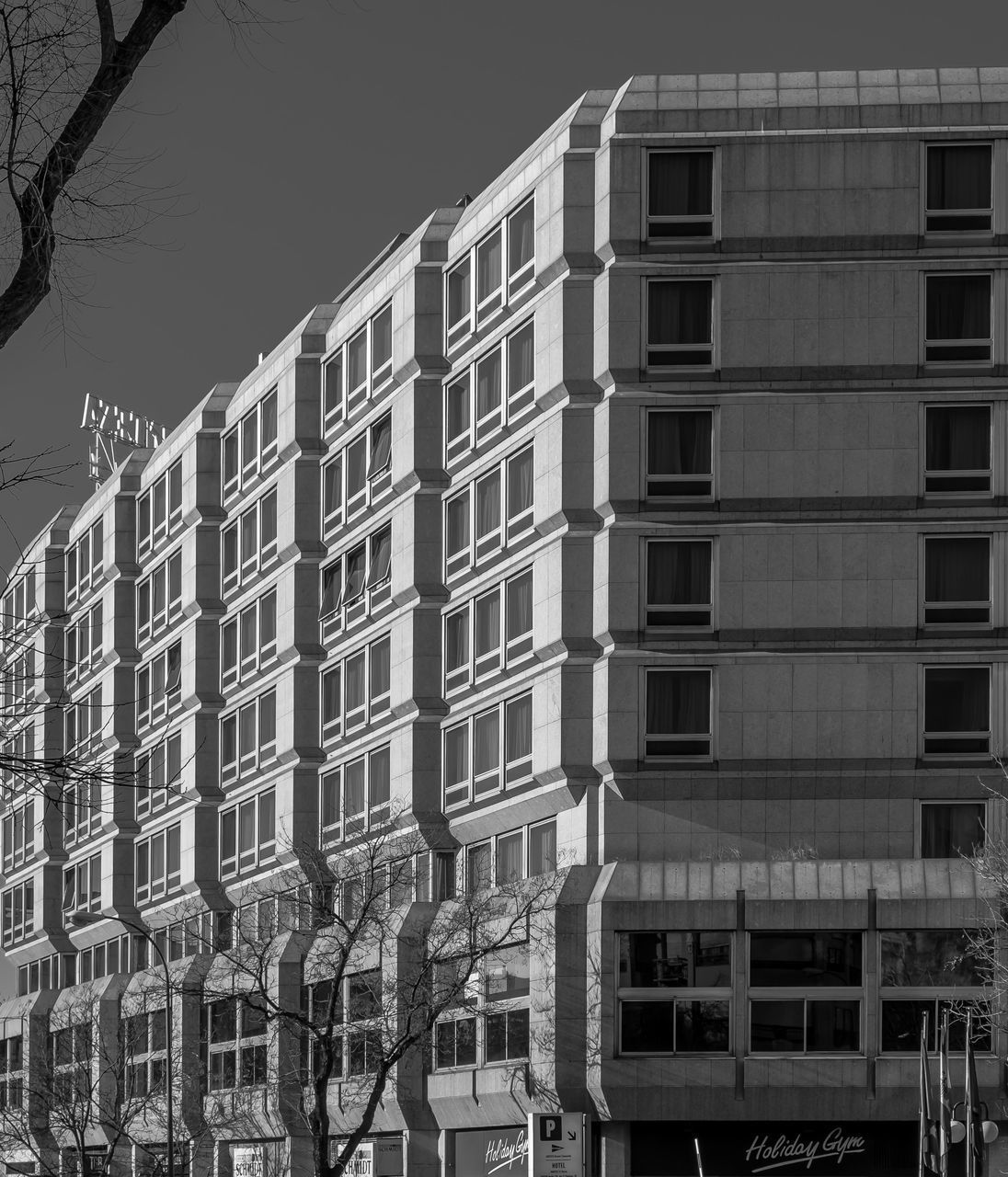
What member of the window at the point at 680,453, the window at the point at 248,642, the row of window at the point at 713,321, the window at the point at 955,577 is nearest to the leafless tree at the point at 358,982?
the window at the point at 248,642

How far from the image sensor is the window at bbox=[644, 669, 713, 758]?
5559 centimetres

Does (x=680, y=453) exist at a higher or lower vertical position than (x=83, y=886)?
higher

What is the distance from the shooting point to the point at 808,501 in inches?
2196

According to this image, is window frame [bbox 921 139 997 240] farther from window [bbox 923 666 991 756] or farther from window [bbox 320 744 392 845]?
window [bbox 320 744 392 845]

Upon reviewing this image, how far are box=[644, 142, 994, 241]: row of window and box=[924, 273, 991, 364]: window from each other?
1322 millimetres

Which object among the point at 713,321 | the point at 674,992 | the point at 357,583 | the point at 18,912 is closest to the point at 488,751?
the point at 357,583

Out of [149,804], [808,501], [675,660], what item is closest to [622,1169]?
[675,660]

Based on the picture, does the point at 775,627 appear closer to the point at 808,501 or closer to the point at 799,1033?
the point at 808,501

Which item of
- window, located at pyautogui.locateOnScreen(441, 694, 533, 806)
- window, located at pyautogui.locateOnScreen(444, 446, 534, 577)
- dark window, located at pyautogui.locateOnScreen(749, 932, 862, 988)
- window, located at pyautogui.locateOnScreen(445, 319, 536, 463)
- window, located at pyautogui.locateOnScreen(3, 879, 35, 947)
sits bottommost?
window, located at pyautogui.locateOnScreen(3, 879, 35, 947)

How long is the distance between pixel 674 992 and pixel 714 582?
10.6m

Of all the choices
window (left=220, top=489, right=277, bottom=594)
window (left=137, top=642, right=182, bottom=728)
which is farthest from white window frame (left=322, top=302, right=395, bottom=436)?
window (left=137, top=642, right=182, bottom=728)

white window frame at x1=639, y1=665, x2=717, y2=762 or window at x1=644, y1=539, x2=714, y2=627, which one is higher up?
window at x1=644, y1=539, x2=714, y2=627

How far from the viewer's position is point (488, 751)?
204 feet

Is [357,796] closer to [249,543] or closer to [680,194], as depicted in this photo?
[249,543]
